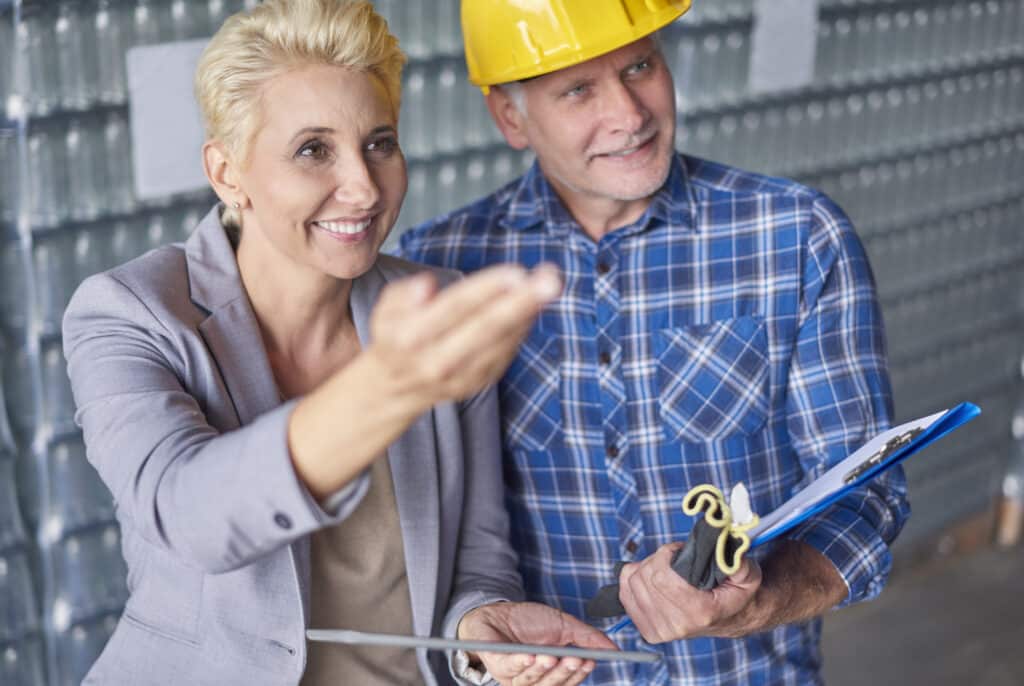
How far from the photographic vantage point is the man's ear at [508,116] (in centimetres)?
197

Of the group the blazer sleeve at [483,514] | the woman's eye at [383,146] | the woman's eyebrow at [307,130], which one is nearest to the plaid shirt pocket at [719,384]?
the blazer sleeve at [483,514]

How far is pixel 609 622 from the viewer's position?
189 centimetres

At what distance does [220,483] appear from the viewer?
3.58 feet

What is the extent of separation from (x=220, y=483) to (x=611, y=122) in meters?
0.95

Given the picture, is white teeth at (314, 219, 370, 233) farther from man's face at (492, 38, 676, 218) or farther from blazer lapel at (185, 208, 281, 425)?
man's face at (492, 38, 676, 218)

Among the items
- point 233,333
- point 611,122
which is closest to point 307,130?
point 233,333

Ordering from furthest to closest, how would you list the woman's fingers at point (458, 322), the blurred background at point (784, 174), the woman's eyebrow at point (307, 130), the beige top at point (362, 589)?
the blurred background at point (784, 174), the beige top at point (362, 589), the woman's eyebrow at point (307, 130), the woman's fingers at point (458, 322)

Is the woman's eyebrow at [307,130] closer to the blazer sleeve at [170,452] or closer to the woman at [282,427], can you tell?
the woman at [282,427]

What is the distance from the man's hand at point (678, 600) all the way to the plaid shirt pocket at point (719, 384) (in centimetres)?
35

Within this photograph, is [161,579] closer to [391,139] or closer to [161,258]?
[161,258]

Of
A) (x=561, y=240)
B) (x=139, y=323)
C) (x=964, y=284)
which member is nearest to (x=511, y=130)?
(x=561, y=240)

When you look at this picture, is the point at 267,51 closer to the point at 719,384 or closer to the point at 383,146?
the point at 383,146

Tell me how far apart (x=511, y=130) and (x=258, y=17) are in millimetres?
644

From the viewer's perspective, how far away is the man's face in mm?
1808
